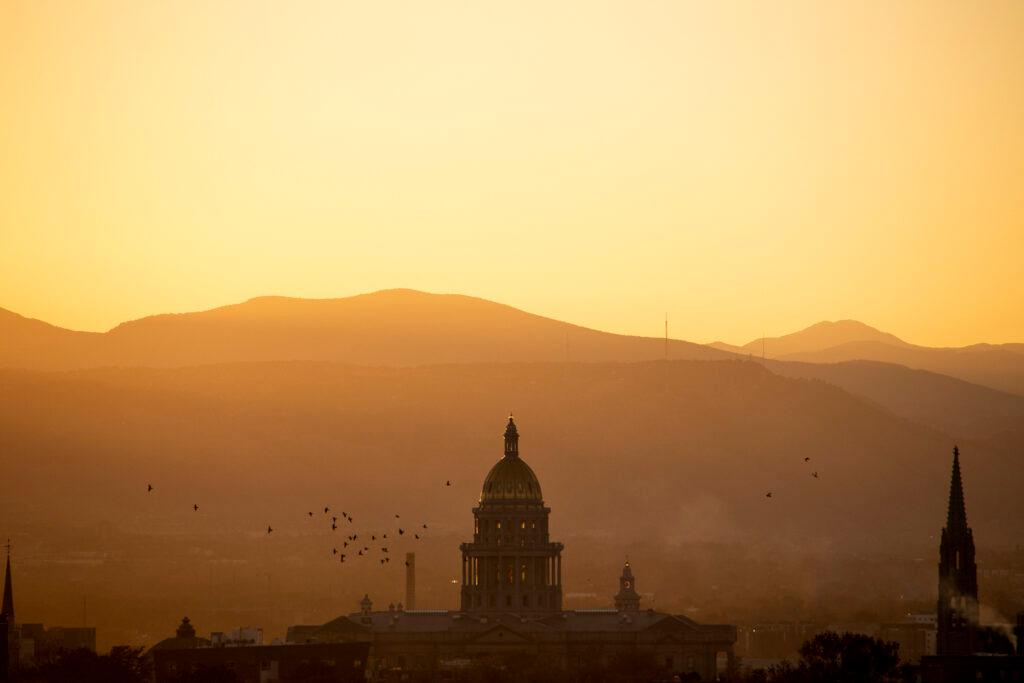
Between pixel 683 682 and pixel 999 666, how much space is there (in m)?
17.7

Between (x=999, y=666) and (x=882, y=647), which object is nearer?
(x=999, y=666)

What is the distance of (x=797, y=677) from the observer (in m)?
192

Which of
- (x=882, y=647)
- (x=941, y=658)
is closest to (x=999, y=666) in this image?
(x=941, y=658)

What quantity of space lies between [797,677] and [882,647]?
26.6 feet

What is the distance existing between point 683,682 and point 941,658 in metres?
13.5

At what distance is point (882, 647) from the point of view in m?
198

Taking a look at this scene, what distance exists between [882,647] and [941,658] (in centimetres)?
1239

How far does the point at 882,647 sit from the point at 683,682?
51.3 ft

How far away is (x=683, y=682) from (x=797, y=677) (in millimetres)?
7703

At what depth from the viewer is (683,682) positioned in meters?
188

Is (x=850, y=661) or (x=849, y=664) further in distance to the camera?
(x=850, y=661)

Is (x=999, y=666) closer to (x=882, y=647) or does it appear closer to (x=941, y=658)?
(x=941, y=658)

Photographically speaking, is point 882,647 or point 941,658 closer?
point 941,658

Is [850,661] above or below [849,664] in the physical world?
above
